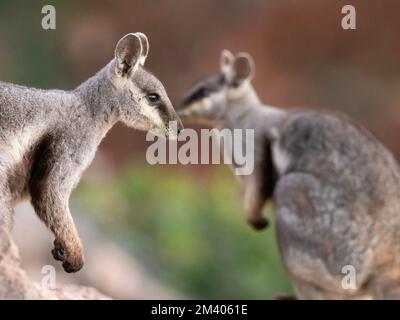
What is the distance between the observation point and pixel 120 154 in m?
13.0

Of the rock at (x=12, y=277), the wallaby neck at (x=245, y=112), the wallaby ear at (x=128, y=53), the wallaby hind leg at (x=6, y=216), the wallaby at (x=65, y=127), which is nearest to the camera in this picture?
the rock at (x=12, y=277)

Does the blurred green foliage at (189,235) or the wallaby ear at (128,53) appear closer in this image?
the wallaby ear at (128,53)

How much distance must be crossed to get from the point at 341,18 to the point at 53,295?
9.44 metres

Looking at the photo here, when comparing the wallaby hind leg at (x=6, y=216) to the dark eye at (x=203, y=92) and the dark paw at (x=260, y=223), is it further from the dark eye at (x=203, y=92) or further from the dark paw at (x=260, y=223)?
the dark eye at (x=203, y=92)

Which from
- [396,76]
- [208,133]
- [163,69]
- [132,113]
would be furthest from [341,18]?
[132,113]

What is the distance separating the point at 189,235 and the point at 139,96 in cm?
638

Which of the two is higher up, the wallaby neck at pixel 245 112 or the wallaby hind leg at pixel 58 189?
the wallaby neck at pixel 245 112

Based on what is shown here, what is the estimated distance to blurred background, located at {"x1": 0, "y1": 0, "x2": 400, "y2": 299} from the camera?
10484mm

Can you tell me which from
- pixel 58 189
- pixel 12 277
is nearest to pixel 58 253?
pixel 58 189

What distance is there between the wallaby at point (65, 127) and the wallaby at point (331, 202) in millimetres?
2285

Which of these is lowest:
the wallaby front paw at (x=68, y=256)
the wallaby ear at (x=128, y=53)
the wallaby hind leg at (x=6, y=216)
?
the wallaby front paw at (x=68, y=256)

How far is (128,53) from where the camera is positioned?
457cm

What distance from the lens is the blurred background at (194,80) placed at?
10.5 metres

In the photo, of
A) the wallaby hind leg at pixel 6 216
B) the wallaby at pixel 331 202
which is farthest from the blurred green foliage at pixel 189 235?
the wallaby hind leg at pixel 6 216
